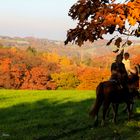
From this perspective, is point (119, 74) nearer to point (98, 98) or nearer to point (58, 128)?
point (98, 98)

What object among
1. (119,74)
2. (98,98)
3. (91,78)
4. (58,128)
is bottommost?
(91,78)

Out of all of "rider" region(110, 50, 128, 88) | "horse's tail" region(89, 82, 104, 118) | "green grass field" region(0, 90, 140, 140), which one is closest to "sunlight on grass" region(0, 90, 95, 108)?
"green grass field" region(0, 90, 140, 140)

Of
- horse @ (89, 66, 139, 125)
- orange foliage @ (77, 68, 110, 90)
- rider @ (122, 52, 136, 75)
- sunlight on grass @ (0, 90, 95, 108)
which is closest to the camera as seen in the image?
horse @ (89, 66, 139, 125)

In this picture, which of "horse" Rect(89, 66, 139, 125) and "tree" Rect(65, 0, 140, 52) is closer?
"tree" Rect(65, 0, 140, 52)

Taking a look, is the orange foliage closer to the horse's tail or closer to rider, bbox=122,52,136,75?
rider, bbox=122,52,136,75

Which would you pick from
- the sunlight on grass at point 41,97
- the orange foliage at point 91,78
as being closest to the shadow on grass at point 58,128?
the sunlight on grass at point 41,97

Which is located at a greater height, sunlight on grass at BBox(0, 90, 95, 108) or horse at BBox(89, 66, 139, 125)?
horse at BBox(89, 66, 139, 125)

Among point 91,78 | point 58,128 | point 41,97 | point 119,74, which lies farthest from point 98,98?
point 91,78

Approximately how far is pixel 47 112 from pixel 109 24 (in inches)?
516

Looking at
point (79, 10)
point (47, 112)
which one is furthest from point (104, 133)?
point (47, 112)

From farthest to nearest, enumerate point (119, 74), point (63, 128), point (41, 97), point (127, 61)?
1. point (41, 97)
2. point (127, 61)
3. point (63, 128)
4. point (119, 74)

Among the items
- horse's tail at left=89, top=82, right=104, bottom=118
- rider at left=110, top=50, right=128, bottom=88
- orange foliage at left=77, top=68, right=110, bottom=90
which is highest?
rider at left=110, top=50, right=128, bottom=88

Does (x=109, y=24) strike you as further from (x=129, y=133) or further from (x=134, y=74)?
(x=134, y=74)

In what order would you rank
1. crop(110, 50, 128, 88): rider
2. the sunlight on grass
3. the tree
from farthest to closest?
the sunlight on grass → crop(110, 50, 128, 88): rider → the tree
